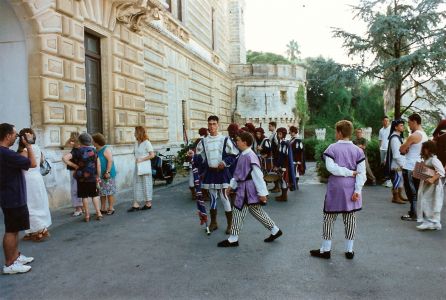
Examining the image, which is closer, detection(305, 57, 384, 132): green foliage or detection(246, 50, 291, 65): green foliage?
detection(305, 57, 384, 132): green foliage

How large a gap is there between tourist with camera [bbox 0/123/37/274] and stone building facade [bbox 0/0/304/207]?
4.09 metres

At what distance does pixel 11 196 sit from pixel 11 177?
0.71ft

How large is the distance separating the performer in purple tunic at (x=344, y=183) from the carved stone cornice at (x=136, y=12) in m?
8.79

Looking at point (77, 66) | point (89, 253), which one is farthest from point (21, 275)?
point (77, 66)

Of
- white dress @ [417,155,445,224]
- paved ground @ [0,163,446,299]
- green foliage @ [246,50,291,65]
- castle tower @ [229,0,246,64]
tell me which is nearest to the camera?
paved ground @ [0,163,446,299]

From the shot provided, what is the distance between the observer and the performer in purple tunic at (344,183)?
506cm

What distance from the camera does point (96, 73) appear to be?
460 inches

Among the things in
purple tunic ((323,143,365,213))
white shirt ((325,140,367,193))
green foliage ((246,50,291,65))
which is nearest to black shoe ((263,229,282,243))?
purple tunic ((323,143,365,213))

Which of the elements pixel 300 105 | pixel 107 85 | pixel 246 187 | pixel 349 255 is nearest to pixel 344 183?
pixel 349 255

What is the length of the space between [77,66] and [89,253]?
5759 millimetres

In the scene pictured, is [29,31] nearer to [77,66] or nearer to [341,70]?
[77,66]

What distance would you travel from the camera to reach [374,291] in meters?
4.04

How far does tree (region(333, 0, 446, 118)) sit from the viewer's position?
1653cm

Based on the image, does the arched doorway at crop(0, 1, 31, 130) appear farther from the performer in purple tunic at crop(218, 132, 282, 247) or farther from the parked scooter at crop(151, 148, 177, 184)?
the performer in purple tunic at crop(218, 132, 282, 247)
